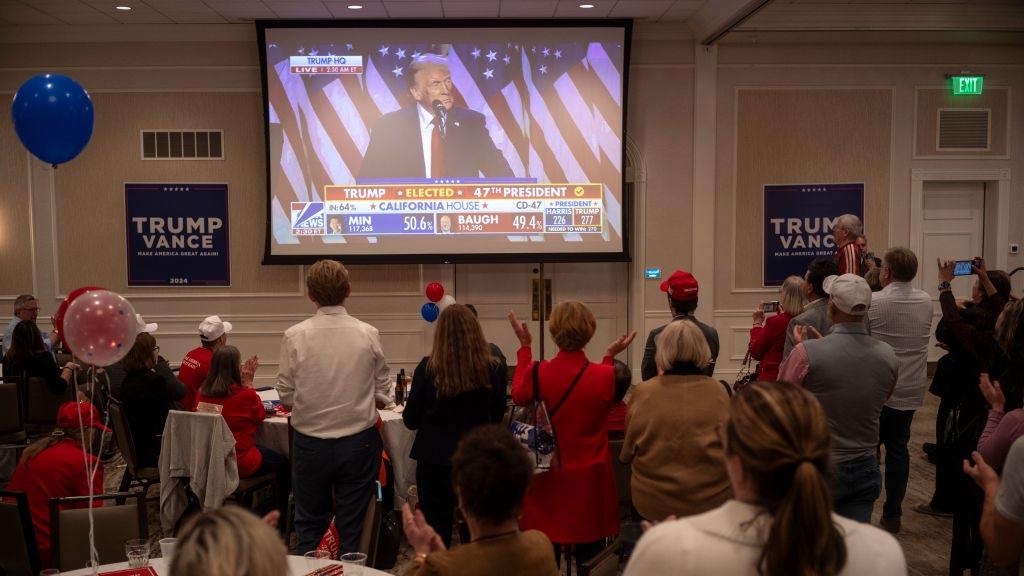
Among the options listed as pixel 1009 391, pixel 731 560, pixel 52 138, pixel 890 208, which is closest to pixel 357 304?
pixel 52 138

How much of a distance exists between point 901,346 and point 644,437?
2308 millimetres

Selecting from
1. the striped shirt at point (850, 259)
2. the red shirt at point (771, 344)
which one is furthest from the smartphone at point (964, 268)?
the red shirt at point (771, 344)

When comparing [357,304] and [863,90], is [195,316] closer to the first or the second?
[357,304]

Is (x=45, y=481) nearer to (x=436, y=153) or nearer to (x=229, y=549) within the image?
(x=229, y=549)

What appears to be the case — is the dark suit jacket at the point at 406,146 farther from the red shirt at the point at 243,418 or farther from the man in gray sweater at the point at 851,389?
the man in gray sweater at the point at 851,389

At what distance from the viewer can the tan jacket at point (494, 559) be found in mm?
1789

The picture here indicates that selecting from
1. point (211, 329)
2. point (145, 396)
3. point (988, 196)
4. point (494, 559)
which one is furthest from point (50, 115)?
point (988, 196)

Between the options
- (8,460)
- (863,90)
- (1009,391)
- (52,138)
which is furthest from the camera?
(863,90)

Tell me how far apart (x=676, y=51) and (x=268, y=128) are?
408 cm

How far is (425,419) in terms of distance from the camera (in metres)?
3.30

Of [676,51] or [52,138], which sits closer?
[52,138]

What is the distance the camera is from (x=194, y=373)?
15.4 feet

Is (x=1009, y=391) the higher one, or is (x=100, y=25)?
(x=100, y=25)

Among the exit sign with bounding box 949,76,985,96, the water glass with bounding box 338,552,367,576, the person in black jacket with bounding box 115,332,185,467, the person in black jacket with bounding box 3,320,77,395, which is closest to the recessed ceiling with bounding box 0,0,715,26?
the exit sign with bounding box 949,76,985,96
